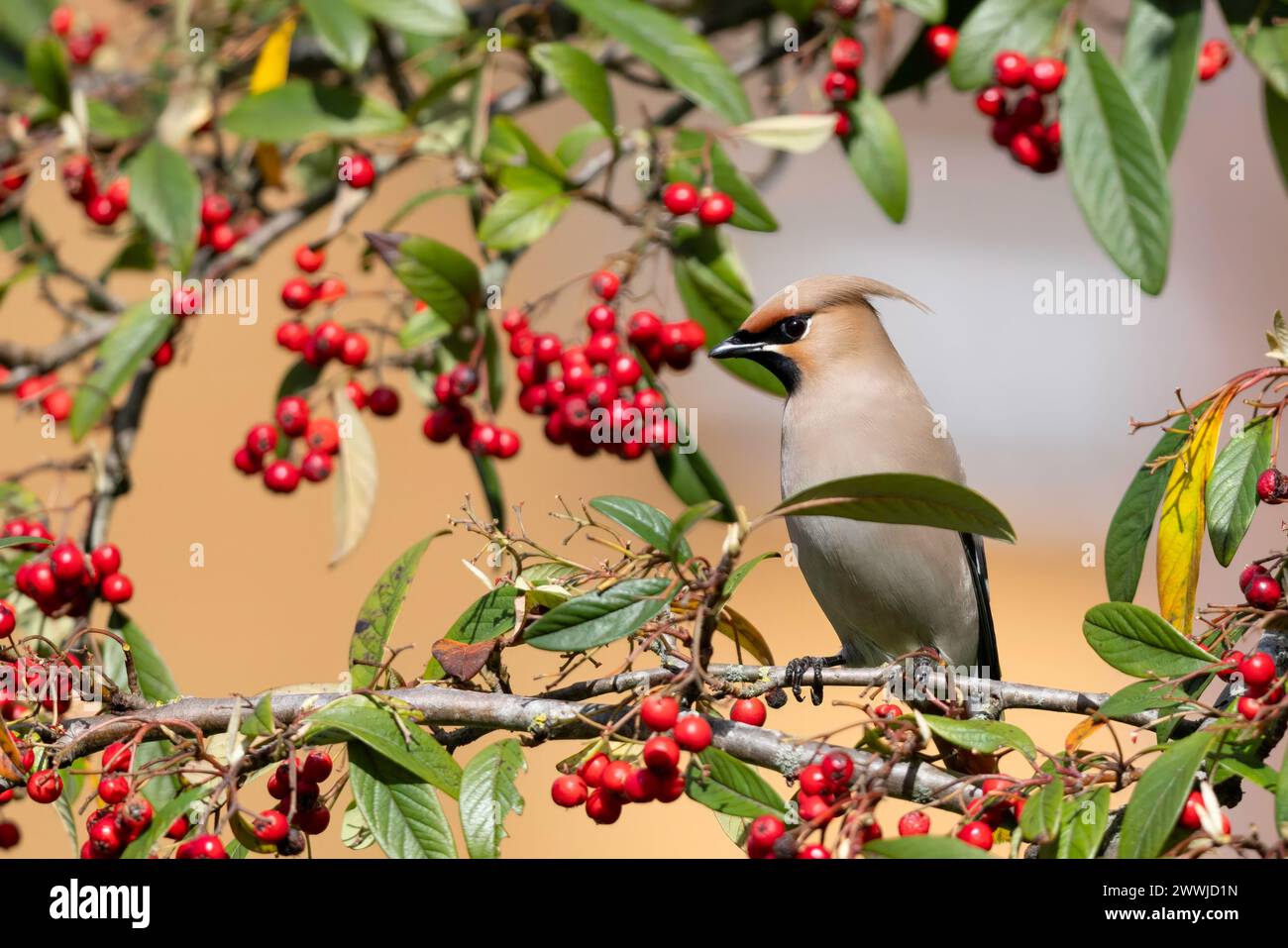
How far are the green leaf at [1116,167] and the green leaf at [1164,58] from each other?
0.05 metres

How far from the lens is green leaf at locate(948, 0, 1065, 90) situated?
7.49ft

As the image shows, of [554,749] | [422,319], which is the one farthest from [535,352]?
[554,749]

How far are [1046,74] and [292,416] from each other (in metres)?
1.44

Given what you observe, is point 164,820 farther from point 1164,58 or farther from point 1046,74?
point 1164,58

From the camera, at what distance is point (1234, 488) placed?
162 cm

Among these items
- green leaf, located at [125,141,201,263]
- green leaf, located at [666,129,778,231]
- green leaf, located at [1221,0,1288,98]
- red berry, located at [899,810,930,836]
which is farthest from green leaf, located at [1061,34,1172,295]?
green leaf, located at [125,141,201,263]

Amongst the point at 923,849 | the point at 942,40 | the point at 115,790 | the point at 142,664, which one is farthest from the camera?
the point at 942,40

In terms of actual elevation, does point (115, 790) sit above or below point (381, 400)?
below

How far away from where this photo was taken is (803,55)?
97.5 inches

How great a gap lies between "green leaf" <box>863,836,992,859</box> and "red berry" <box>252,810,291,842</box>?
646 millimetres

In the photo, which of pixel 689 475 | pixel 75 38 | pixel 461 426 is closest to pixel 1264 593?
pixel 689 475

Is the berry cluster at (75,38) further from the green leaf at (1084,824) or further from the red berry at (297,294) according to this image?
the green leaf at (1084,824)

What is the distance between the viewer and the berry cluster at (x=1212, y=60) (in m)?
2.43

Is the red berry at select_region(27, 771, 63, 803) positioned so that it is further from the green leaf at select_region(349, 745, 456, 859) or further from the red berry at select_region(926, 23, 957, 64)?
the red berry at select_region(926, 23, 957, 64)
